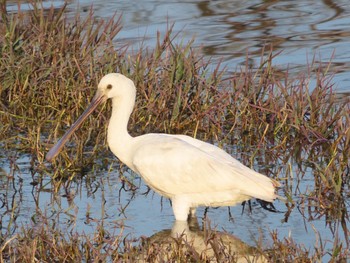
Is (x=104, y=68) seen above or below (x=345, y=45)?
above

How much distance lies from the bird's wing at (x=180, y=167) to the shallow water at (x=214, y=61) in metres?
0.25

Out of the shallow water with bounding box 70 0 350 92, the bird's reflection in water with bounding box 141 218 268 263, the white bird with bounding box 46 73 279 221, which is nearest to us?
the bird's reflection in water with bounding box 141 218 268 263

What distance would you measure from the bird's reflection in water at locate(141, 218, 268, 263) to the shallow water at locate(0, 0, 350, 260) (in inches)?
4.9

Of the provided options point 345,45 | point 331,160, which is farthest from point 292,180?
point 345,45

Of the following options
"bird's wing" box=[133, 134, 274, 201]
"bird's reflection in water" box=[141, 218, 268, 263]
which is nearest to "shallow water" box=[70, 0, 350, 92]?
"bird's wing" box=[133, 134, 274, 201]

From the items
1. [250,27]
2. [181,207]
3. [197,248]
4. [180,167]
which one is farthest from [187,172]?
[250,27]

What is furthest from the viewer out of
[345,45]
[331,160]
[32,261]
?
[345,45]

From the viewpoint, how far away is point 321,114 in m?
8.87

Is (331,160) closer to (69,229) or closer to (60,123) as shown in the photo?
(69,229)

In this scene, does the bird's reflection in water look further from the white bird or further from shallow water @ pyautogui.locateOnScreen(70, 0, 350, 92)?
shallow water @ pyautogui.locateOnScreen(70, 0, 350, 92)

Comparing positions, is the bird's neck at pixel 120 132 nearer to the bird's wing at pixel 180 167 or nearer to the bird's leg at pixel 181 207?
the bird's wing at pixel 180 167

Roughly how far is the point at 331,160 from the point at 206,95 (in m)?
1.64

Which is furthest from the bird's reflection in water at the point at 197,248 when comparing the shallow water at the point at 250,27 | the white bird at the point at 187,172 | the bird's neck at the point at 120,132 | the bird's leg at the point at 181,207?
the shallow water at the point at 250,27

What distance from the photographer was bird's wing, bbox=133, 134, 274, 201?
746 centimetres
